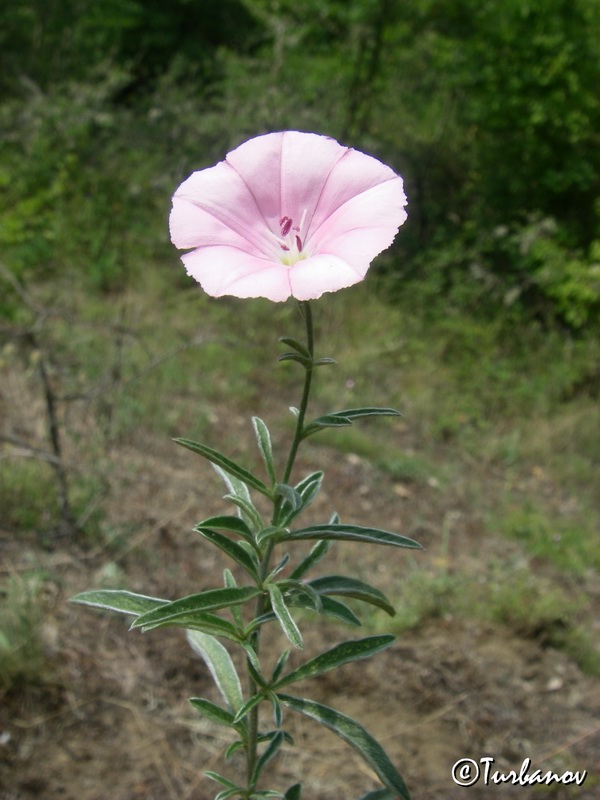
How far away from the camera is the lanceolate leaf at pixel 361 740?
3.38ft

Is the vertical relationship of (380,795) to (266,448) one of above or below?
below

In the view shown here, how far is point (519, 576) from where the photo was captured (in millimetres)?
3168

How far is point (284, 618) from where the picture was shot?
0.93 metres

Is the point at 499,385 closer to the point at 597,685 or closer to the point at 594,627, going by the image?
the point at 594,627

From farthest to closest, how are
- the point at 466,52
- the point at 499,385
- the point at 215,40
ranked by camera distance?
1. the point at 215,40
2. the point at 466,52
3. the point at 499,385

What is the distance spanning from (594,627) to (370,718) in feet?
4.02

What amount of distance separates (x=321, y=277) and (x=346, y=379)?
147 inches

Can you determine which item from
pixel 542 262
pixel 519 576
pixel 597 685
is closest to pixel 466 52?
pixel 542 262

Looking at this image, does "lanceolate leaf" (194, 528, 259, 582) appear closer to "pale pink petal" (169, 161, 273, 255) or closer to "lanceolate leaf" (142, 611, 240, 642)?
"lanceolate leaf" (142, 611, 240, 642)

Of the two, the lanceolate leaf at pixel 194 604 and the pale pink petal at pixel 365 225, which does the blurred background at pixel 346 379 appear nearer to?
the lanceolate leaf at pixel 194 604

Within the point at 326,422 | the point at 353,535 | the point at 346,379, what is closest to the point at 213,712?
the point at 353,535

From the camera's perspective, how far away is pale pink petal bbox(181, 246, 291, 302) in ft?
2.85

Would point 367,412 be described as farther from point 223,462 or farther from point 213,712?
point 213,712
